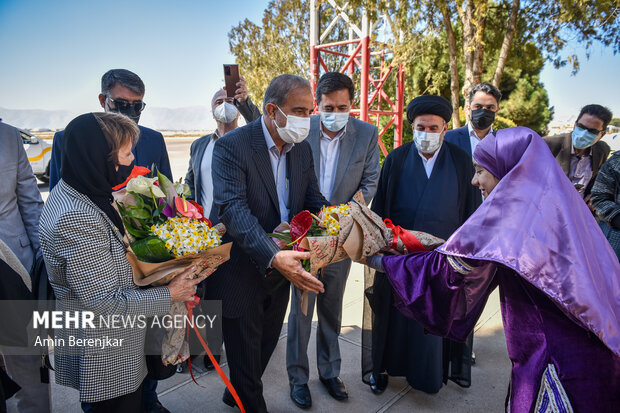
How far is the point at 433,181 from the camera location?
8.87 feet

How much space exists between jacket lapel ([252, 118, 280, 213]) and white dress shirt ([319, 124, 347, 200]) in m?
0.92

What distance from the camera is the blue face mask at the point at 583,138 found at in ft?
13.0

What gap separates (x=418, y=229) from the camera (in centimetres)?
270

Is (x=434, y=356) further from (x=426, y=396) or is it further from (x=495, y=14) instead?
(x=495, y=14)

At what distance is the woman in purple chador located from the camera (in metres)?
1.42

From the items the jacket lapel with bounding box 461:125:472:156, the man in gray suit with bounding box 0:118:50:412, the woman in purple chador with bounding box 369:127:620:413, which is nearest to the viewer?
the woman in purple chador with bounding box 369:127:620:413

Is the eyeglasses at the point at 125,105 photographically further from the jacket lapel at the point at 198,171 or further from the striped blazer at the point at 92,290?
the striped blazer at the point at 92,290

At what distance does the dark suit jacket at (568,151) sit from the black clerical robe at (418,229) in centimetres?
203

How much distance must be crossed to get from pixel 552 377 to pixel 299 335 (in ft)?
5.47

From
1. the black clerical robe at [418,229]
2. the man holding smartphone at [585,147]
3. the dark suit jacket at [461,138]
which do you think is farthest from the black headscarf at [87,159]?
the man holding smartphone at [585,147]

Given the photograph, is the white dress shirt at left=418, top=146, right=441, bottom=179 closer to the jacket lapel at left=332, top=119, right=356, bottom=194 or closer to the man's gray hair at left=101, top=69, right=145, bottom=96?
the jacket lapel at left=332, top=119, right=356, bottom=194

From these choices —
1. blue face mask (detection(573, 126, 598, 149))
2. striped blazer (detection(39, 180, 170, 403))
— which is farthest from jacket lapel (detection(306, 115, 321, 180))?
blue face mask (detection(573, 126, 598, 149))

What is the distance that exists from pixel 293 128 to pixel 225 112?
1258mm

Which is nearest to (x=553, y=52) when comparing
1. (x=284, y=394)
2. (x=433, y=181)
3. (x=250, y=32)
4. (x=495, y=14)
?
(x=495, y=14)
